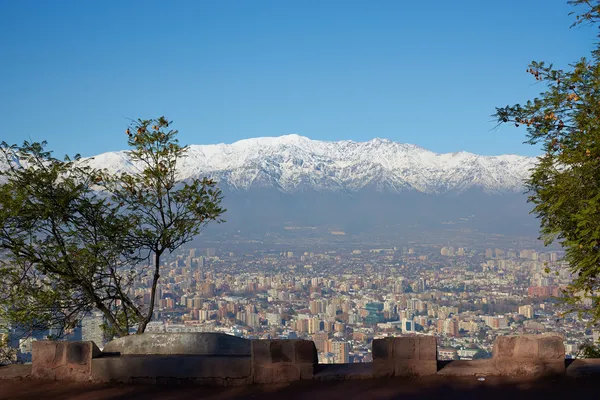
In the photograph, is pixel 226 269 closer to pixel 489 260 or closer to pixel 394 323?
pixel 394 323

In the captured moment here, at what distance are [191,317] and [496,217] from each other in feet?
307

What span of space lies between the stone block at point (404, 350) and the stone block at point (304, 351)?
1161 millimetres

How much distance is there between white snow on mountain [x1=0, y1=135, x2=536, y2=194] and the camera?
3989 inches

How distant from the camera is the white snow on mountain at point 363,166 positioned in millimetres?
101312

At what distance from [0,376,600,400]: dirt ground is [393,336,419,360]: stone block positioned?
12.5 inches

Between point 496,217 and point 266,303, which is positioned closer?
point 266,303

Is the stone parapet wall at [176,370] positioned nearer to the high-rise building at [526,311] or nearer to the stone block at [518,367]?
the stone block at [518,367]

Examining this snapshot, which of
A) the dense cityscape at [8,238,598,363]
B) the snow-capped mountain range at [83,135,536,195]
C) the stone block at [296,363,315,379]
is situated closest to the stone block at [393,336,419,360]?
the stone block at [296,363,315,379]

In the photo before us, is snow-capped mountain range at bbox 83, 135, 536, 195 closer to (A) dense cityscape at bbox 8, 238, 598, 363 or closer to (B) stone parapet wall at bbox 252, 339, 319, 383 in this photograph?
(A) dense cityscape at bbox 8, 238, 598, 363

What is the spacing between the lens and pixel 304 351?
30.2 feet

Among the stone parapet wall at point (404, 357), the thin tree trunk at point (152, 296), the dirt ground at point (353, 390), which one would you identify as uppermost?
the thin tree trunk at point (152, 296)

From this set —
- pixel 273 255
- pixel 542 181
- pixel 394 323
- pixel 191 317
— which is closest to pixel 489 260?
pixel 273 255

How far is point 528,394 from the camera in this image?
27.7 ft

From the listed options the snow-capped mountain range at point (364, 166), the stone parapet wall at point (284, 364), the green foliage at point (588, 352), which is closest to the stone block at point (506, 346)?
the stone parapet wall at point (284, 364)
